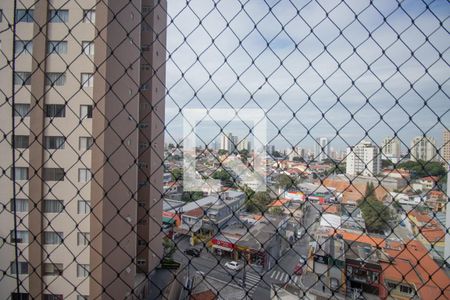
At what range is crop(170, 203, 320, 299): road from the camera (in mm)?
1747

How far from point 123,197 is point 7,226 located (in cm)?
122

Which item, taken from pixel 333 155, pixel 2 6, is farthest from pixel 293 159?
pixel 2 6

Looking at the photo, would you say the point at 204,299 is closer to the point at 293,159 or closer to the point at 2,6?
the point at 293,159

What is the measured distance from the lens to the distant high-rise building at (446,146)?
1.16 meters

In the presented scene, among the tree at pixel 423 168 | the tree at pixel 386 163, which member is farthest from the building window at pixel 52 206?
the tree at pixel 423 168

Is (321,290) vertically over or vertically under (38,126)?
under

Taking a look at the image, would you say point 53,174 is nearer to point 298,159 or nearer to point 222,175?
point 222,175

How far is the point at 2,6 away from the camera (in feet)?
4.28

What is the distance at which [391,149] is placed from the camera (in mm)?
1232

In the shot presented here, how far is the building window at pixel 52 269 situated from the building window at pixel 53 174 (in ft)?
3.63

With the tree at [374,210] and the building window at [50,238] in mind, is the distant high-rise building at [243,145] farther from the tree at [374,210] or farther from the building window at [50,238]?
the building window at [50,238]

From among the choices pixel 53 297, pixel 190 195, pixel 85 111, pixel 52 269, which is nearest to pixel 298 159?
pixel 190 195

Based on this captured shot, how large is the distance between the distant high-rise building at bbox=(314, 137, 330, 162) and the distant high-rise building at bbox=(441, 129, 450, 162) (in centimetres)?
53

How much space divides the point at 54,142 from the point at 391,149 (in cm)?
338
